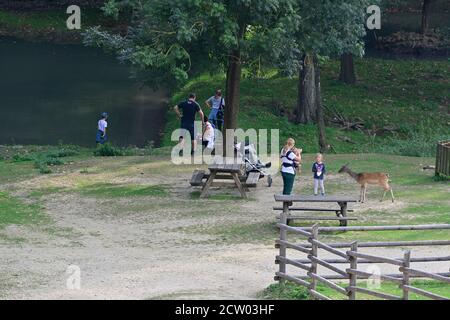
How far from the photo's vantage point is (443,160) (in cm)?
2559

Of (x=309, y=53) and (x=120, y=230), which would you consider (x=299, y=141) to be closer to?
(x=309, y=53)

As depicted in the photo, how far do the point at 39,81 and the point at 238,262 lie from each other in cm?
2809

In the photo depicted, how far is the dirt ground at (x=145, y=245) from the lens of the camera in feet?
56.1

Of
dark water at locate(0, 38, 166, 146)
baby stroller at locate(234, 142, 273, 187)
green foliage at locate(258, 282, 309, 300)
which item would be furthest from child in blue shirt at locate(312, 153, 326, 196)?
dark water at locate(0, 38, 166, 146)

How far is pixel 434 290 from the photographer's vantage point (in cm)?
1667

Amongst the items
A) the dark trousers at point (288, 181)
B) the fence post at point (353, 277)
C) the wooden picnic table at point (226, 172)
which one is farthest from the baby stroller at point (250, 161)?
the fence post at point (353, 277)

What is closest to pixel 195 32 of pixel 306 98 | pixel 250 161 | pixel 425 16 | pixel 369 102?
pixel 250 161

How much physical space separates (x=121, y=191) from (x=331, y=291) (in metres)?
9.18

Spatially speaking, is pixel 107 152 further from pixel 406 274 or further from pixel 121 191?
pixel 406 274

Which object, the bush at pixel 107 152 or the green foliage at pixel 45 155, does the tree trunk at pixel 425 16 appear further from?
the bush at pixel 107 152

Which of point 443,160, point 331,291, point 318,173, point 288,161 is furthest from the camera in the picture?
point 443,160

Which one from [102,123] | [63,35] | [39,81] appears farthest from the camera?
[63,35]

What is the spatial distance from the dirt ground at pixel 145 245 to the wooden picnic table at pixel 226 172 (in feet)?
0.94

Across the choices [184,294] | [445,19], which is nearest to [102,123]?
[184,294]
